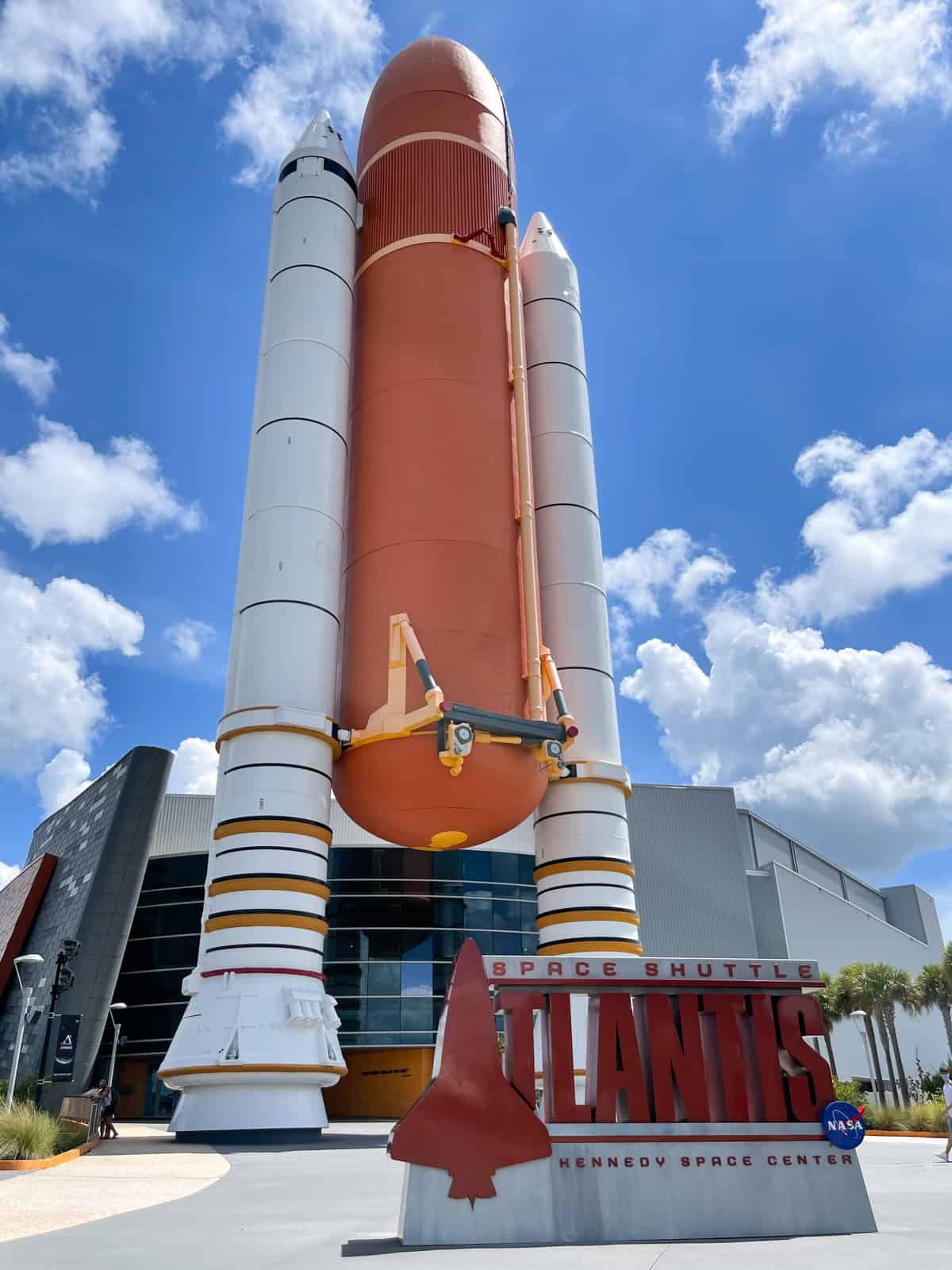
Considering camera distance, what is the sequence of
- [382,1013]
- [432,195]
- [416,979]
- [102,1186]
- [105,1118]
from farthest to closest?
1. [416,979]
2. [382,1013]
3. [432,195]
4. [105,1118]
5. [102,1186]

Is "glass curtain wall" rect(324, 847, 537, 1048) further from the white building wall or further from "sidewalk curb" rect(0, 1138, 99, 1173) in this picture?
"sidewalk curb" rect(0, 1138, 99, 1173)

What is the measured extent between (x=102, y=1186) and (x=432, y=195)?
21.7 m

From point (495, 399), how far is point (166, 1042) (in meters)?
23.0

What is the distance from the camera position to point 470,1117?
24.3 feet

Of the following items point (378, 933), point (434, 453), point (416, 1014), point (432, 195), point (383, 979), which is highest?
point (432, 195)

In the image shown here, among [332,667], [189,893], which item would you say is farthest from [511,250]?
[189,893]

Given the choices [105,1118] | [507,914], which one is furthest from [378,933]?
[105,1118]

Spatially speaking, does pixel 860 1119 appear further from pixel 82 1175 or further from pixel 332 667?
pixel 332 667

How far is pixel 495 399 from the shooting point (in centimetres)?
2272

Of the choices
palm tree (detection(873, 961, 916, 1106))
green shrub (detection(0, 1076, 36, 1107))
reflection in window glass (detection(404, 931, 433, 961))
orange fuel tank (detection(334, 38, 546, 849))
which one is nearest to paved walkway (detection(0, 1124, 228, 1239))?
orange fuel tank (detection(334, 38, 546, 849))

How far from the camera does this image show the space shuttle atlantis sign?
285 inches

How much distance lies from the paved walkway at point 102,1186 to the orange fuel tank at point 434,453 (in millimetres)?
7099

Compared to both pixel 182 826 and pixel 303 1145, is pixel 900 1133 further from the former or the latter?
pixel 182 826

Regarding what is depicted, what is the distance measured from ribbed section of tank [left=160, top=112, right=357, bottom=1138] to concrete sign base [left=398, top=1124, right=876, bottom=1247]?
11.0 m
